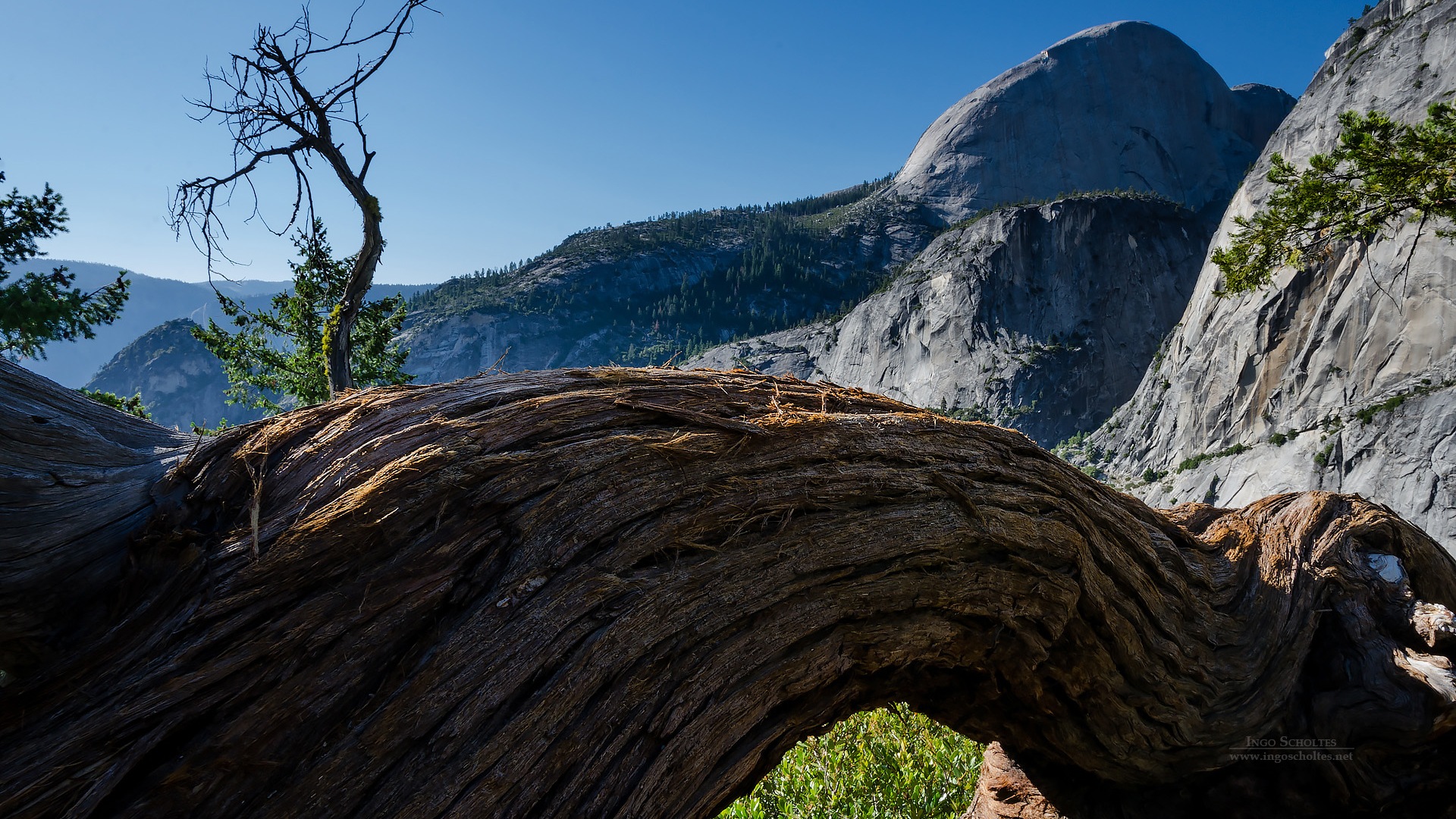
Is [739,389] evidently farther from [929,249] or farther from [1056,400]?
[929,249]

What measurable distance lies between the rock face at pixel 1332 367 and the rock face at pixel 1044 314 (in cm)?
1106

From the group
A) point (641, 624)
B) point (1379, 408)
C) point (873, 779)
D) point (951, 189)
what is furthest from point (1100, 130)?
point (641, 624)

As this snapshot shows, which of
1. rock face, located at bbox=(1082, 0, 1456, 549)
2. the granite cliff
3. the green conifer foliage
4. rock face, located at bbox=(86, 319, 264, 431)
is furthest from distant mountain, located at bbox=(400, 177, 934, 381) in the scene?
the green conifer foliage

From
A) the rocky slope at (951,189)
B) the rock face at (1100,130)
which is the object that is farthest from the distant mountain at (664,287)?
the rock face at (1100,130)

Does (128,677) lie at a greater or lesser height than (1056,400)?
greater

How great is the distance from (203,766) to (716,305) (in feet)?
394

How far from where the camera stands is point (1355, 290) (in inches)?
1412

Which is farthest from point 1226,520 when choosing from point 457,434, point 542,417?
point 457,434

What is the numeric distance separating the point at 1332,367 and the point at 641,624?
45411 millimetres

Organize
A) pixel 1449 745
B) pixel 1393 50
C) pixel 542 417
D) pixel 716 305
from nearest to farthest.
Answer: pixel 542 417 < pixel 1449 745 < pixel 1393 50 < pixel 716 305

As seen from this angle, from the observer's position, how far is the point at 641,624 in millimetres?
2559

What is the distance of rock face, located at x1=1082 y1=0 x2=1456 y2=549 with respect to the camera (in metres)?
30.4

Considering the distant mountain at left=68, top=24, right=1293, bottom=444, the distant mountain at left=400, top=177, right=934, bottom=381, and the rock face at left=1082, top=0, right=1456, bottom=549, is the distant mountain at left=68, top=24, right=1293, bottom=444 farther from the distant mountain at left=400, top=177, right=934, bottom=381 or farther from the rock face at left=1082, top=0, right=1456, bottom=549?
the rock face at left=1082, top=0, right=1456, bottom=549

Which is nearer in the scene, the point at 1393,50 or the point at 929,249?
the point at 1393,50
